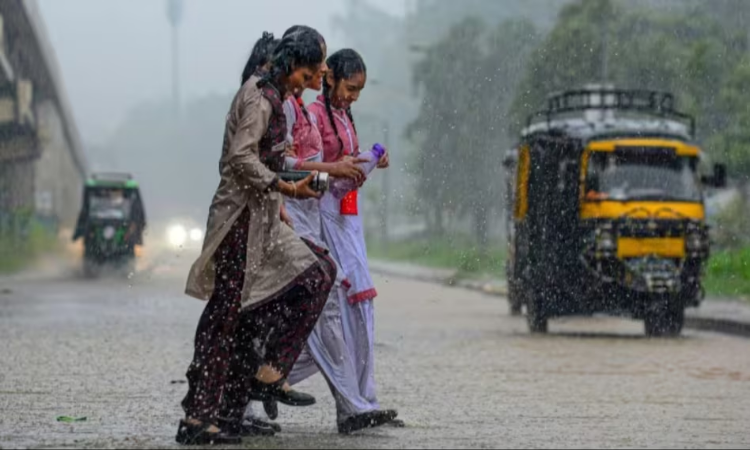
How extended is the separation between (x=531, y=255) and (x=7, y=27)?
28097 mm

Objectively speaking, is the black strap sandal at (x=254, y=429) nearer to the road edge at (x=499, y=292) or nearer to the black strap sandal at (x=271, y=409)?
the black strap sandal at (x=271, y=409)

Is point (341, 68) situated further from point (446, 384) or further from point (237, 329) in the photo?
point (446, 384)

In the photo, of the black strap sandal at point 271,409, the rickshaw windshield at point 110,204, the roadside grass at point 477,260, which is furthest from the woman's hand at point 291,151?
the rickshaw windshield at point 110,204

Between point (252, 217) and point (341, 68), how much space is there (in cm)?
122

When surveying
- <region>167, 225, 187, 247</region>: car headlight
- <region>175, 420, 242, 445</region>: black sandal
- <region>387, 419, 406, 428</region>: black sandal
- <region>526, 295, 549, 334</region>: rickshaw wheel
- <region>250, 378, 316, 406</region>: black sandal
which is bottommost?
<region>167, 225, 187, 247</region>: car headlight

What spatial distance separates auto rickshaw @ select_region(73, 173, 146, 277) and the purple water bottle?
32.5 m

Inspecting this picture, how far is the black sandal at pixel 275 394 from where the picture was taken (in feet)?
24.7

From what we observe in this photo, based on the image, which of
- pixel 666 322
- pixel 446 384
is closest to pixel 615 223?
pixel 666 322

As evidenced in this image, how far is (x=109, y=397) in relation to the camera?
10.1 meters

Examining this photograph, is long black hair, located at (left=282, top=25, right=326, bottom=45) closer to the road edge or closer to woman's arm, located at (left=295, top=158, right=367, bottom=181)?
woman's arm, located at (left=295, top=158, right=367, bottom=181)

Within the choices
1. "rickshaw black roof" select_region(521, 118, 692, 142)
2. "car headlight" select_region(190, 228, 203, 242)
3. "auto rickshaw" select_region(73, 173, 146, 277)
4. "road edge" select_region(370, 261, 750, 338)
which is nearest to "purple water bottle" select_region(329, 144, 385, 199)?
"rickshaw black roof" select_region(521, 118, 692, 142)

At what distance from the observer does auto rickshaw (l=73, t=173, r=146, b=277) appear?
133 feet

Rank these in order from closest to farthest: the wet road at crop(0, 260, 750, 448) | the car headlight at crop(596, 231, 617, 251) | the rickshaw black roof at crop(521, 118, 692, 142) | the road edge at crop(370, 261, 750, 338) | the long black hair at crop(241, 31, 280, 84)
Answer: the long black hair at crop(241, 31, 280, 84), the wet road at crop(0, 260, 750, 448), the car headlight at crop(596, 231, 617, 251), the rickshaw black roof at crop(521, 118, 692, 142), the road edge at crop(370, 261, 750, 338)

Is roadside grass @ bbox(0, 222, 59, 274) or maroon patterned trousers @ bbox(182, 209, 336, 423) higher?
maroon patterned trousers @ bbox(182, 209, 336, 423)
